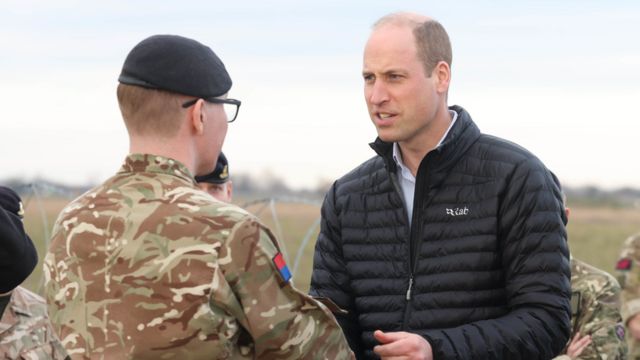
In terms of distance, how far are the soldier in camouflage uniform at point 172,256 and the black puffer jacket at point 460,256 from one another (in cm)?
75

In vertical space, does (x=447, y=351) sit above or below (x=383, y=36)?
below

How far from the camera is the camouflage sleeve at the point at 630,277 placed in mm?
8000

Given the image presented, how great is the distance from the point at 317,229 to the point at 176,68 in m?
43.7

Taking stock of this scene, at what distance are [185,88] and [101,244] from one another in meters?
0.56

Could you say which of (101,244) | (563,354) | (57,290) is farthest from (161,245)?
(563,354)

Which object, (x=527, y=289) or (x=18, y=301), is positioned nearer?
(x=527, y=289)

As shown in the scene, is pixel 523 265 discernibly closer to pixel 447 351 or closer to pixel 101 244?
pixel 447 351

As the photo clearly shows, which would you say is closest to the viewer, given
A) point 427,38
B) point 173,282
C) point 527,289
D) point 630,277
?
point 173,282

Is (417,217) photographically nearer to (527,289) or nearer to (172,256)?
(527,289)

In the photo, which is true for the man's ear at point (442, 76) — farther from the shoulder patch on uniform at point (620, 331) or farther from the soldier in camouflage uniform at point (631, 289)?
the soldier in camouflage uniform at point (631, 289)

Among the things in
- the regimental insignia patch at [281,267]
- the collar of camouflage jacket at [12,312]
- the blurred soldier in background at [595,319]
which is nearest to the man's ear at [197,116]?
the regimental insignia patch at [281,267]

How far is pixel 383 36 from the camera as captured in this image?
449cm

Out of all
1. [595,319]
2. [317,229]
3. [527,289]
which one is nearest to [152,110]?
[527,289]

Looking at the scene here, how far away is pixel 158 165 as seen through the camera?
3688 mm
